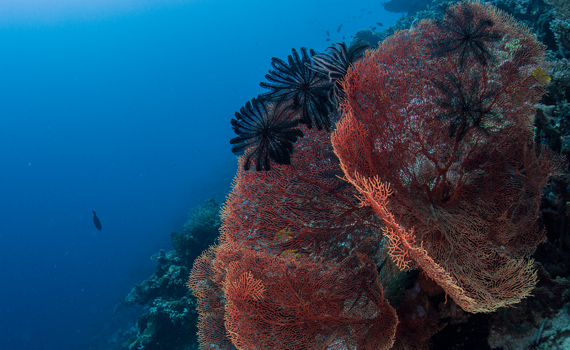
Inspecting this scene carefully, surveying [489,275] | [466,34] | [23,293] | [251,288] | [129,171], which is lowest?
[489,275]

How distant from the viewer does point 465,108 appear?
10.4 feet

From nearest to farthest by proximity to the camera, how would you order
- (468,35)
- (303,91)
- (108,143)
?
(468,35)
(303,91)
(108,143)

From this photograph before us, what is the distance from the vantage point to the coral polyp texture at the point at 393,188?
118 inches

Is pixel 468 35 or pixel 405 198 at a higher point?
pixel 468 35

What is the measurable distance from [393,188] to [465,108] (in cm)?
128

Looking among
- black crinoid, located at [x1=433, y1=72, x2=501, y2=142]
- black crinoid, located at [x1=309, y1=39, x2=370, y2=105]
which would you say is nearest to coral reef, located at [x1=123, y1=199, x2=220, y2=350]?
black crinoid, located at [x1=309, y1=39, x2=370, y2=105]

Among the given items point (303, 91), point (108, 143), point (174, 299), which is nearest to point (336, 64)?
point (303, 91)

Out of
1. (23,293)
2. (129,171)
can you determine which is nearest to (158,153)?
(129,171)

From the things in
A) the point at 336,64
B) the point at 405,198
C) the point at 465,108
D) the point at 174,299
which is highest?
the point at 174,299

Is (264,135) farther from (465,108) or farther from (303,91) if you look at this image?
(465,108)

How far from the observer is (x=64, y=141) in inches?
3949

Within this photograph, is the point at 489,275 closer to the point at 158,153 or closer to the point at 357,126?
Answer: the point at 357,126

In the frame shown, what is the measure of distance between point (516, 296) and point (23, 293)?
61711 millimetres

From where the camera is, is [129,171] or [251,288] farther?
[129,171]
